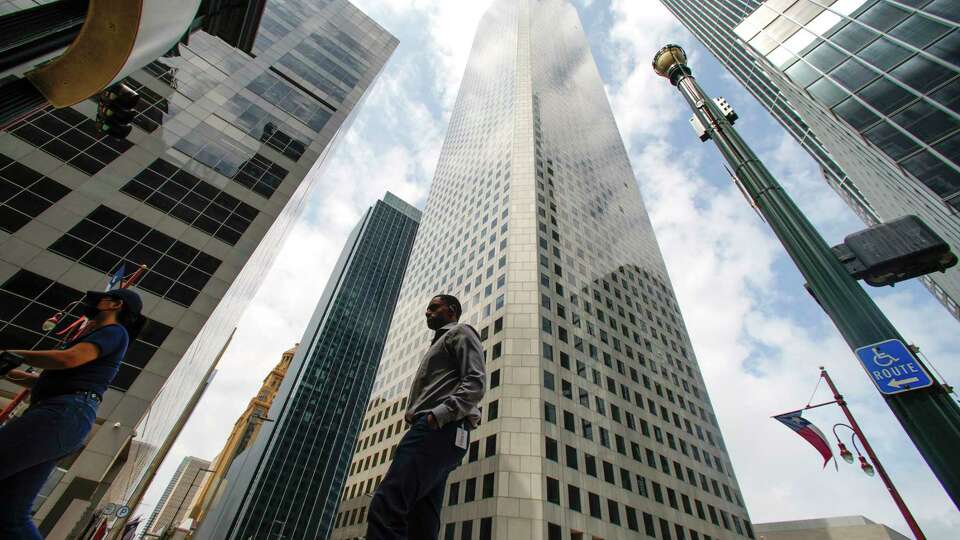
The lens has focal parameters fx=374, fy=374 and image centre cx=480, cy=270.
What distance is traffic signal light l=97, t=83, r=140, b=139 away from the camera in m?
6.68

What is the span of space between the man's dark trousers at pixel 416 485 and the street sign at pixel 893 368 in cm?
447

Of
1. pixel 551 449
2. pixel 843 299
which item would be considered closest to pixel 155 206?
pixel 843 299

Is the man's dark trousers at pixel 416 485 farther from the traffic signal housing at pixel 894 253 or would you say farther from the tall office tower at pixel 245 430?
the tall office tower at pixel 245 430

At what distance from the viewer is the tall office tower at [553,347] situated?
28.4 m

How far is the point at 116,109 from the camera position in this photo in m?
6.84

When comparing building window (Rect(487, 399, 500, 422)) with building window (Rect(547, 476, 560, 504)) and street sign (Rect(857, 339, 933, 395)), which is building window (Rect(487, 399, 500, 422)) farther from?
street sign (Rect(857, 339, 933, 395))

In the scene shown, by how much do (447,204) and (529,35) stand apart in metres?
43.1

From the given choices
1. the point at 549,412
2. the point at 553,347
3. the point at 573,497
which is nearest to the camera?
the point at 573,497

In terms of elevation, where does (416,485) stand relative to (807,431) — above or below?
below

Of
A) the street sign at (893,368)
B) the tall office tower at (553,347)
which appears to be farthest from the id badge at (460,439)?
the tall office tower at (553,347)

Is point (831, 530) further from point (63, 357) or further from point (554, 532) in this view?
point (63, 357)

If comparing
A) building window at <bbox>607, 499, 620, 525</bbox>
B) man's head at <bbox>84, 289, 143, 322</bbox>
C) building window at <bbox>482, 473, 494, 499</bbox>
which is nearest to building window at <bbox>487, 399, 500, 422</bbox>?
building window at <bbox>482, 473, 494, 499</bbox>

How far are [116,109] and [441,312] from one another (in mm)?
7676

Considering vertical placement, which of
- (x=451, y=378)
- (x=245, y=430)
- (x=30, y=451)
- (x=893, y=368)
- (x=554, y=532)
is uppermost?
(x=245, y=430)
